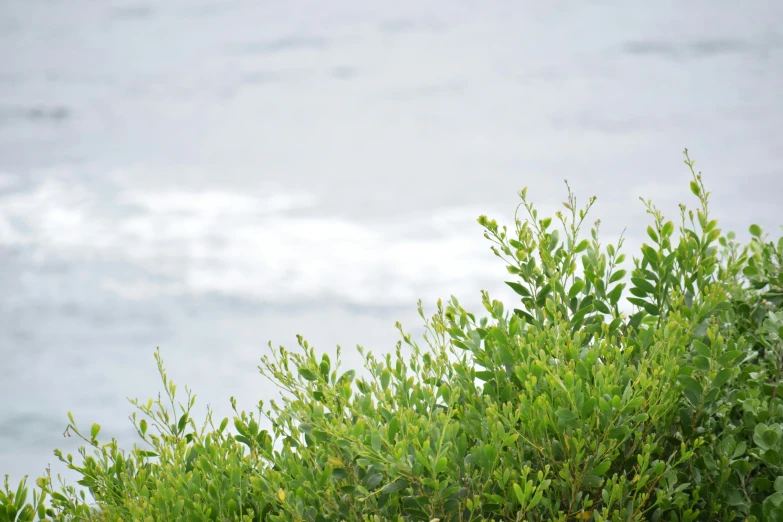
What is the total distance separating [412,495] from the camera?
9.70 feet

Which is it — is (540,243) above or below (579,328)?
above

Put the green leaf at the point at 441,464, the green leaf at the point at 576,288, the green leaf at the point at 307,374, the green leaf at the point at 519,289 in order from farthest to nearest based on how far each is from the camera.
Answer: the green leaf at the point at 519,289, the green leaf at the point at 576,288, the green leaf at the point at 307,374, the green leaf at the point at 441,464

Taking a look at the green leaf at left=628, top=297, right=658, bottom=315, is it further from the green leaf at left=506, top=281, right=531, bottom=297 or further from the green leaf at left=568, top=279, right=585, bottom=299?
the green leaf at left=506, top=281, right=531, bottom=297

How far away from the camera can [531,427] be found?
122 inches

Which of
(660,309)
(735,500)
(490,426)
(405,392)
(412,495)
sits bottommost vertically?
(735,500)

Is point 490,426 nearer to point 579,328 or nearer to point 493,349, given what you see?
point 493,349

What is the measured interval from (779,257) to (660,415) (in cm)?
183

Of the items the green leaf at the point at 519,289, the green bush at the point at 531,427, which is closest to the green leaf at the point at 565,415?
the green bush at the point at 531,427

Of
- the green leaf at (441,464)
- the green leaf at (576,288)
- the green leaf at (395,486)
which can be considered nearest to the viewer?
the green leaf at (441,464)

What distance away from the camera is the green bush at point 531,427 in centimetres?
305

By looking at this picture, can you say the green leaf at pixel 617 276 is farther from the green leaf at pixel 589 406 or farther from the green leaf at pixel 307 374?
the green leaf at pixel 307 374

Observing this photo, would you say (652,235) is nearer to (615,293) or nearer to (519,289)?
(615,293)

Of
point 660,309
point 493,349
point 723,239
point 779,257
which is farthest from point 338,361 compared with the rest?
point 723,239


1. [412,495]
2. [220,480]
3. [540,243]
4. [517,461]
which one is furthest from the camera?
[540,243]
